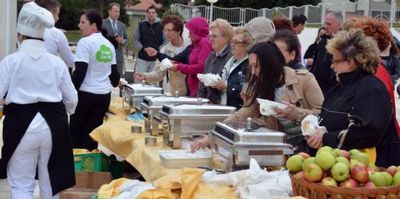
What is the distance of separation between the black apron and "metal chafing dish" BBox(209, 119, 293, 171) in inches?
56.0

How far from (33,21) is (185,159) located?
141 cm

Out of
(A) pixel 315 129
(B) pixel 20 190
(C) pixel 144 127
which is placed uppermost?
(A) pixel 315 129

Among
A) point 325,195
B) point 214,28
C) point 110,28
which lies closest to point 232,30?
point 214,28

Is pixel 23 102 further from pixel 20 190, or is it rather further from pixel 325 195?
pixel 325 195

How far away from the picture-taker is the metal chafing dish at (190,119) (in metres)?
3.92

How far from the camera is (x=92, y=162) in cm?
538

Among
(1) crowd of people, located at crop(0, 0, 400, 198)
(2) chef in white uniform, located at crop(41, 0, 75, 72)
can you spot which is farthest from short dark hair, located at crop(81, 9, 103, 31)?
(2) chef in white uniform, located at crop(41, 0, 75, 72)

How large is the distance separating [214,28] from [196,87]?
884 millimetres

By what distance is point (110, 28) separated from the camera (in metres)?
10.3

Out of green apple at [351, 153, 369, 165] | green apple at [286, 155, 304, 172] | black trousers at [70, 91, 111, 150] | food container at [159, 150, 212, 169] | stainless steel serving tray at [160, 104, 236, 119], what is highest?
green apple at [351, 153, 369, 165]

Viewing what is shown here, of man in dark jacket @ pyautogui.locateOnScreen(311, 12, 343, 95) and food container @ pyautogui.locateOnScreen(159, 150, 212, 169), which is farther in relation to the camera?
man in dark jacket @ pyautogui.locateOnScreen(311, 12, 343, 95)

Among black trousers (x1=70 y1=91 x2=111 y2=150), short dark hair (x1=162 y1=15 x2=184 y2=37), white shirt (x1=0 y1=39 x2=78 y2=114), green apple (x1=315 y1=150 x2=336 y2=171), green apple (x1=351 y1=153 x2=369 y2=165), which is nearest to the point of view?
green apple (x1=315 y1=150 x2=336 y2=171)

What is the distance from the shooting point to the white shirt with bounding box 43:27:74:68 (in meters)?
5.99

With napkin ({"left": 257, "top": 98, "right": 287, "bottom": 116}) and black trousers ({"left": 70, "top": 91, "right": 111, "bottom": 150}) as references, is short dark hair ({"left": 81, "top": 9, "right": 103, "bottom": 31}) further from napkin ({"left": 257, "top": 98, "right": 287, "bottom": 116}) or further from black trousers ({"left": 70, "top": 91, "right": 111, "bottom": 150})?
napkin ({"left": 257, "top": 98, "right": 287, "bottom": 116})
